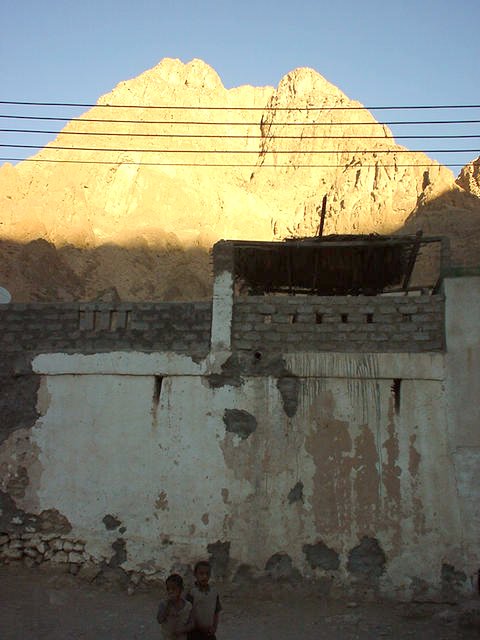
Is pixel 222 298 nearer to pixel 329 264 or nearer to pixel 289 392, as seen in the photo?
pixel 289 392

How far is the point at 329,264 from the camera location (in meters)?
9.20

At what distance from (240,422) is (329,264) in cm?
277

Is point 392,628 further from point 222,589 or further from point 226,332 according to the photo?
point 226,332

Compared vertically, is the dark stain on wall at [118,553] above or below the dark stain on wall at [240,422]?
below

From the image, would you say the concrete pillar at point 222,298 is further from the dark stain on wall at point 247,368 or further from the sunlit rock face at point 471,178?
the sunlit rock face at point 471,178

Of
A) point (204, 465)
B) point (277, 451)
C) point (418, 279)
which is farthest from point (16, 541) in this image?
point (418, 279)

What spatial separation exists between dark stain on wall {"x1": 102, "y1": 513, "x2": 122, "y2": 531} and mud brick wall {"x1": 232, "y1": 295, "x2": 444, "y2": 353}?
2538 mm

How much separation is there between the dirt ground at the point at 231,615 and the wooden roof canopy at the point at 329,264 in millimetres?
4157

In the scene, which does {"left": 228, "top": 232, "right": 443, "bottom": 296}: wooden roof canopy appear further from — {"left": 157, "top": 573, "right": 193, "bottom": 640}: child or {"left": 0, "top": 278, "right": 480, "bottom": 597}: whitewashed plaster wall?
{"left": 157, "top": 573, "right": 193, "bottom": 640}: child

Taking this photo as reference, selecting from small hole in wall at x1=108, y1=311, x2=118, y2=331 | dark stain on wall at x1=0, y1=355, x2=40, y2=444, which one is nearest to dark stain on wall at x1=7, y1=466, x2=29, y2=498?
dark stain on wall at x1=0, y1=355, x2=40, y2=444

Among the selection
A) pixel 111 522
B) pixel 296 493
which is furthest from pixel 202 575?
pixel 111 522

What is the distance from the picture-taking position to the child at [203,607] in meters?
4.80

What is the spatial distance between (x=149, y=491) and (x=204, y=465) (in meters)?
0.74

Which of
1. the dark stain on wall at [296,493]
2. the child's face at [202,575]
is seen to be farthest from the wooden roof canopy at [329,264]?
the child's face at [202,575]
